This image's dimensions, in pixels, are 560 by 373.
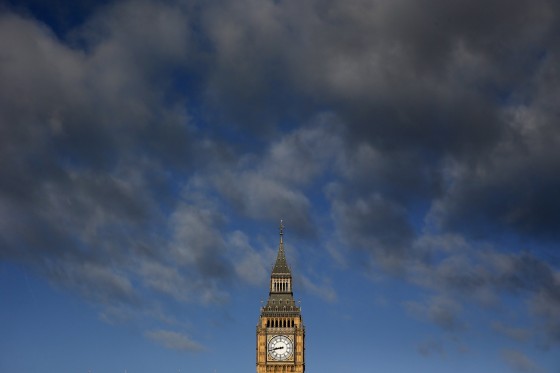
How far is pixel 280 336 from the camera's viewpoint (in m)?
181

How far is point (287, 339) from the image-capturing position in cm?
18062

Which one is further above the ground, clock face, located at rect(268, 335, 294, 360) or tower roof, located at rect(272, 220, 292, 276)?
tower roof, located at rect(272, 220, 292, 276)

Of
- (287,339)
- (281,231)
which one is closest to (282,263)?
(281,231)

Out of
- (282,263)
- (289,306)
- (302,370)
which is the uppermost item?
(282,263)

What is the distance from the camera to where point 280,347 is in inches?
7087

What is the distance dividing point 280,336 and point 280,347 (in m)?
2.48

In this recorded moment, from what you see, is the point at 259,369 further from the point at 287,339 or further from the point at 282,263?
the point at 282,263

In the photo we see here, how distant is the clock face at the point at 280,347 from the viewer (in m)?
179

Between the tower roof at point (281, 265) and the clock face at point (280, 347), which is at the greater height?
the tower roof at point (281, 265)

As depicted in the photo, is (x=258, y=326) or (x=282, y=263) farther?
(x=282, y=263)

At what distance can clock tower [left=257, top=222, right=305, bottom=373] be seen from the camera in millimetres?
178125

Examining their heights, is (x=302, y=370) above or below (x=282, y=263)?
below

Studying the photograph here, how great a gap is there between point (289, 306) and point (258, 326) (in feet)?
28.7

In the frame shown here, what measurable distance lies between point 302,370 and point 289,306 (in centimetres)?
1537
